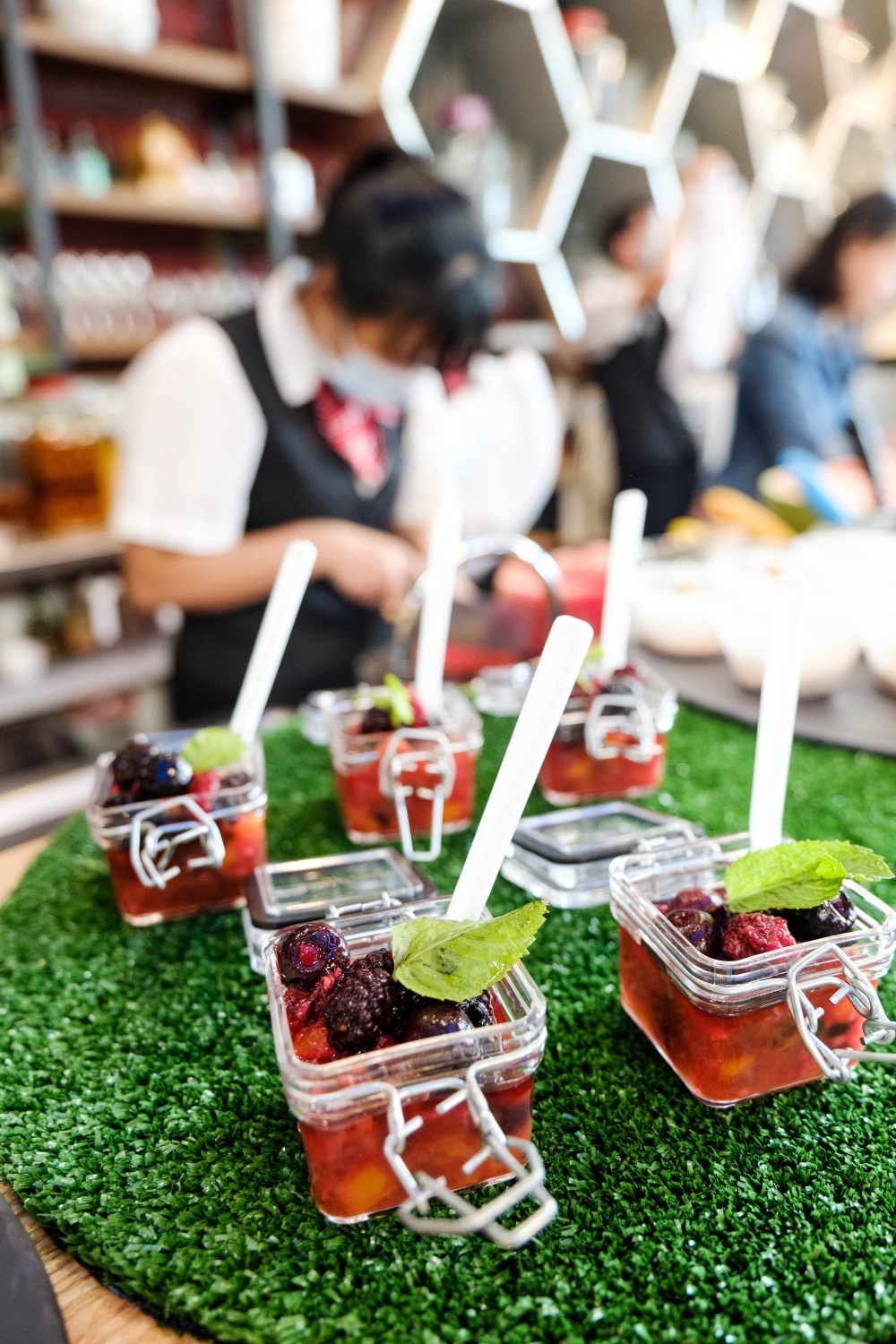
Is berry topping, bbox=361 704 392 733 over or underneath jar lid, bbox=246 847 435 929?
over

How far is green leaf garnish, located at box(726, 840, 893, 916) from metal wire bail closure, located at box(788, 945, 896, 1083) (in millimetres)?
42

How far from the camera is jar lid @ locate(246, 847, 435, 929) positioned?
0.75m

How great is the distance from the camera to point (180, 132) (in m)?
2.95

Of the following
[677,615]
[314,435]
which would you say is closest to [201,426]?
[314,435]

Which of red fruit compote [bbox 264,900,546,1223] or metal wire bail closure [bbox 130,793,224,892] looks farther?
metal wire bail closure [bbox 130,793,224,892]

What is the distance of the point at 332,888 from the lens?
811 mm

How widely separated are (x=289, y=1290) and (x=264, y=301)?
173 cm

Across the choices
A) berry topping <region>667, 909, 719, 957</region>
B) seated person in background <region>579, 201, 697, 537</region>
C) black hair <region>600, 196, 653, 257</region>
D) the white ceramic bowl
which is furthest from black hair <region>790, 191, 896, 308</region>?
berry topping <region>667, 909, 719, 957</region>

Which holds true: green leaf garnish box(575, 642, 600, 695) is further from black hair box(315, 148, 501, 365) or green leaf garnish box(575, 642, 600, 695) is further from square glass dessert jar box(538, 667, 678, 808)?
black hair box(315, 148, 501, 365)

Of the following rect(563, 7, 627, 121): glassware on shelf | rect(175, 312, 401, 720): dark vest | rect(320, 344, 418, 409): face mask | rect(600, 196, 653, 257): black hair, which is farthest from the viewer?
rect(563, 7, 627, 121): glassware on shelf

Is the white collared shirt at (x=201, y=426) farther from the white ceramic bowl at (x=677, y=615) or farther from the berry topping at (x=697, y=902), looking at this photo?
the berry topping at (x=697, y=902)

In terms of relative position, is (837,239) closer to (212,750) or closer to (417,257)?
(417,257)

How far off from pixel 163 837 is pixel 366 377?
123 cm

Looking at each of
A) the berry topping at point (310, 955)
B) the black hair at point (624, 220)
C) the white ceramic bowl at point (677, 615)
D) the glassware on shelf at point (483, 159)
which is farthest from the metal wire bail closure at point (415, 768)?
the black hair at point (624, 220)
